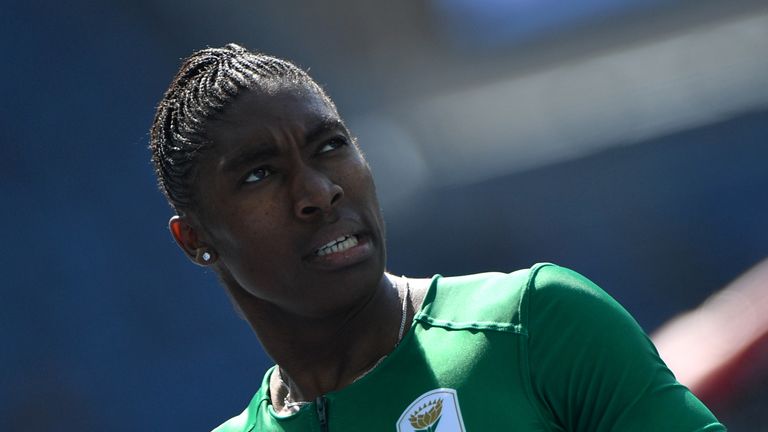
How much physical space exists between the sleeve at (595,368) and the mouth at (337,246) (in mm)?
399

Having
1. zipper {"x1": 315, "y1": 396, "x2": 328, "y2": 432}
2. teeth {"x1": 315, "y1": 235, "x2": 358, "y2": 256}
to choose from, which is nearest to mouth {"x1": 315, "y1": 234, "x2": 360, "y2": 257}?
teeth {"x1": 315, "y1": 235, "x2": 358, "y2": 256}

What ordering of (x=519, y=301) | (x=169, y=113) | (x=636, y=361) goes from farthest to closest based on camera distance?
(x=169, y=113) → (x=519, y=301) → (x=636, y=361)

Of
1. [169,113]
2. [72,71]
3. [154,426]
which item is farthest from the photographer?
[72,71]

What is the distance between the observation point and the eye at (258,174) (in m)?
2.44

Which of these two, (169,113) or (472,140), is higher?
(169,113)

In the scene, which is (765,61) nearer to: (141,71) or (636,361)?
(141,71)

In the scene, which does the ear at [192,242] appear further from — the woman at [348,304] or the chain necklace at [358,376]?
the chain necklace at [358,376]

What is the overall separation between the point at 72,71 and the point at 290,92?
479 centimetres

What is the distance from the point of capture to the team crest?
225 centimetres

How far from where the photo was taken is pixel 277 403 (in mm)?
2713

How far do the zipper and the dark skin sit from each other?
0.21 feet

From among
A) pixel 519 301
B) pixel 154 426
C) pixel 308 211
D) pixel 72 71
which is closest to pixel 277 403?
pixel 308 211

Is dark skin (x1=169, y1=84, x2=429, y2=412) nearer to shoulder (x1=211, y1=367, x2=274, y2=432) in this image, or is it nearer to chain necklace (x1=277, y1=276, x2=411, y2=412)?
chain necklace (x1=277, y1=276, x2=411, y2=412)

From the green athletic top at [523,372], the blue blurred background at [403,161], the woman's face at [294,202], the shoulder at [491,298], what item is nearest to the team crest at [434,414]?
the green athletic top at [523,372]
